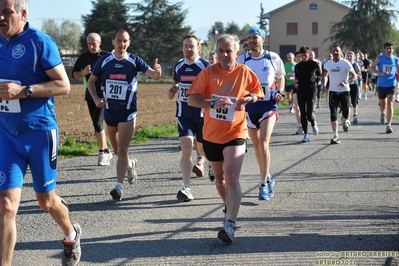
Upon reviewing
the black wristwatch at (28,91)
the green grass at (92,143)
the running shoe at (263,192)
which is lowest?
the green grass at (92,143)

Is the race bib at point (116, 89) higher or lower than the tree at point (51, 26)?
lower

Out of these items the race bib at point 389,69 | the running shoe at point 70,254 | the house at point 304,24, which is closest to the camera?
the running shoe at point 70,254

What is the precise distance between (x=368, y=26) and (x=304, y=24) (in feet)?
47.8

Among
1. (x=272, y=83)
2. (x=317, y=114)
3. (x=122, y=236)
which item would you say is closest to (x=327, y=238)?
(x=122, y=236)

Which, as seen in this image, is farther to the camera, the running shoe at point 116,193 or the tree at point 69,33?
the tree at point 69,33

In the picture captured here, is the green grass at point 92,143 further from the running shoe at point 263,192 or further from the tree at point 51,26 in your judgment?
the tree at point 51,26

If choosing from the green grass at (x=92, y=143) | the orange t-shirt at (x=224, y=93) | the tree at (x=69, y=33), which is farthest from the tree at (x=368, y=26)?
the tree at (x=69, y=33)

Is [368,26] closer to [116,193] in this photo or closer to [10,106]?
[116,193]

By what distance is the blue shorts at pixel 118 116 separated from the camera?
8.90 metres

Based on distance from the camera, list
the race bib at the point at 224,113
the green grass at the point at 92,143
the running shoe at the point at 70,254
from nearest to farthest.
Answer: the running shoe at the point at 70,254, the race bib at the point at 224,113, the green grass at the point at 92,143

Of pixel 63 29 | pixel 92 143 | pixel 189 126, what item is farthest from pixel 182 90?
pixel 63 29

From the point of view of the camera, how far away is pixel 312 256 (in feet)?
19.6

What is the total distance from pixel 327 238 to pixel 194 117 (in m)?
3.10

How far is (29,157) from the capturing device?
5.40 metres
